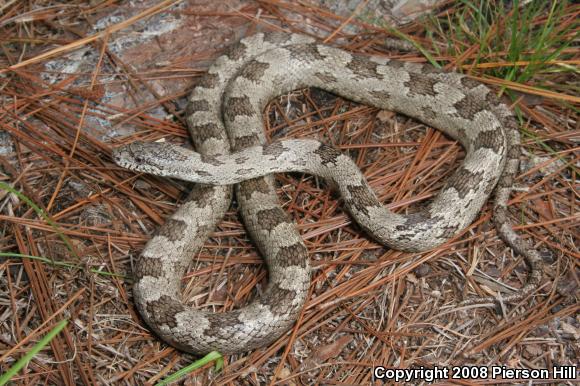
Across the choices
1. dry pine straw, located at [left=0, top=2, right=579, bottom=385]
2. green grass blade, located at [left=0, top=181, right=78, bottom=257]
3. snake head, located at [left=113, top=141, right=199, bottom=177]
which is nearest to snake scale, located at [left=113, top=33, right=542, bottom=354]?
snake head, located at [left=113, top=141, right=199, bottom=177]

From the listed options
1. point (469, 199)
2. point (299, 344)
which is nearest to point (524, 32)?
point (469, 199)

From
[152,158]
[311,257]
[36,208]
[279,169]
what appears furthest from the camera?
[279,169]

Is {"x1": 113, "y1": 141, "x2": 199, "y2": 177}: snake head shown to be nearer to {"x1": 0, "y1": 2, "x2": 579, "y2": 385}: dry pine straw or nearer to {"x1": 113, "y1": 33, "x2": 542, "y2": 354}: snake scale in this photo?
{"x1": 113, "y1": 33, "x2": 542, "y2": 354}: snake scale

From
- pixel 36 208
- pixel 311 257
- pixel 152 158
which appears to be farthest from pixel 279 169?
pixel 36 208

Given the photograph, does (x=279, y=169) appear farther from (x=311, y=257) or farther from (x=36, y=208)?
(x=36, y=208)

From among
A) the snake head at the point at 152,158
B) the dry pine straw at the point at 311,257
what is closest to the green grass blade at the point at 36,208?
the dry pine straw at the point at 311,257

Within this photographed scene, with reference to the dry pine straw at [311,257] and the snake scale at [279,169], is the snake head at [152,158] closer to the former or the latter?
the snake scale at [279,169]

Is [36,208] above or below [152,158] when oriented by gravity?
above
